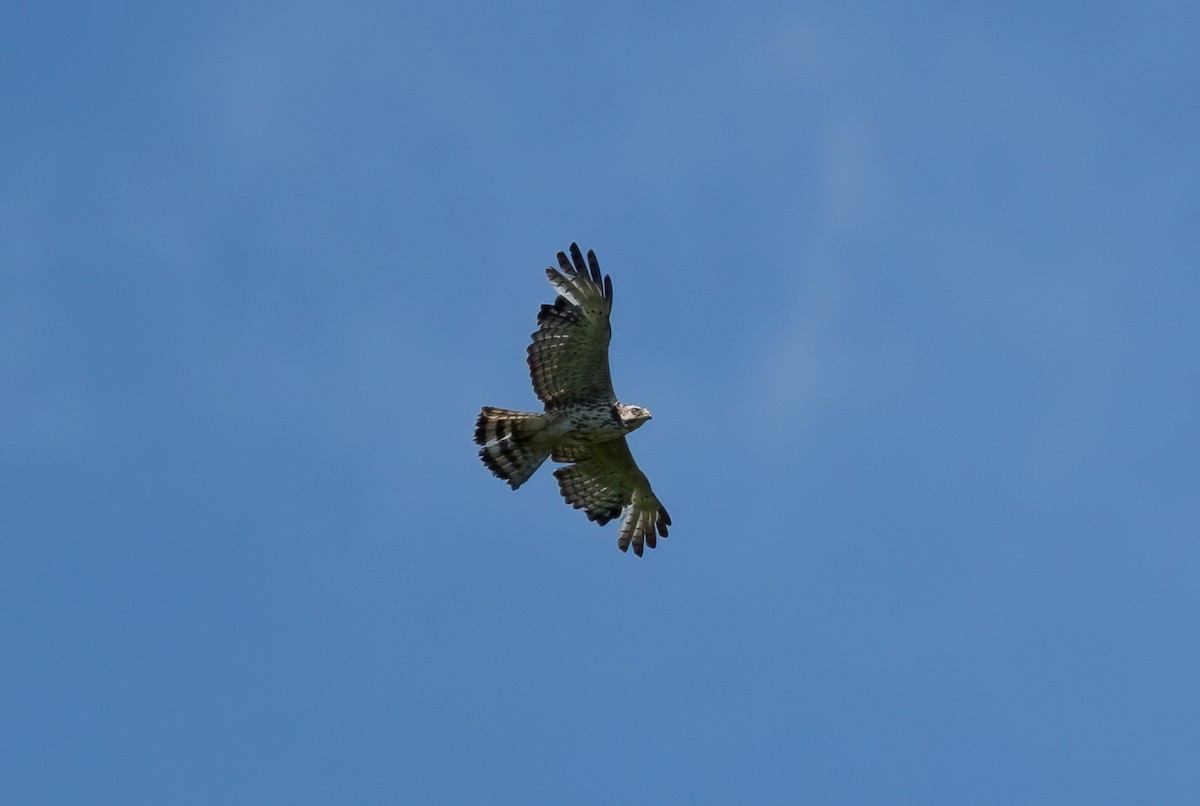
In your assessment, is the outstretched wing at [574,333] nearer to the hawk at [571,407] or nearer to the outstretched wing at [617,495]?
the hawk at [571,407]

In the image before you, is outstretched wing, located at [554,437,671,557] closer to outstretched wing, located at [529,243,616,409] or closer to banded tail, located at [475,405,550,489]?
banded tail, located at [475,405,550,489]

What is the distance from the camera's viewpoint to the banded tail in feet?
70.3

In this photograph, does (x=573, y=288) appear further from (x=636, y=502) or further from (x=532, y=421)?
(x=636, y=502)

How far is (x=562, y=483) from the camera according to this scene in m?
23.4

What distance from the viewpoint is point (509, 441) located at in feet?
70.6

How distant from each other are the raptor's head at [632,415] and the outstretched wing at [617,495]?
155cm

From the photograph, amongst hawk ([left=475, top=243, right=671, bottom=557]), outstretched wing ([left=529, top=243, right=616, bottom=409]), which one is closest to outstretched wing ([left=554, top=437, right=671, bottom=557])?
hawk ([left=475, top=243, right=671, bottom=557])

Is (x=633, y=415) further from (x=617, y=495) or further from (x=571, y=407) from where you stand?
(x=617, y=495)

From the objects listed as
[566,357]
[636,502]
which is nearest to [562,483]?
A: [636,502]

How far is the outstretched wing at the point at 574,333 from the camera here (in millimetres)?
20578

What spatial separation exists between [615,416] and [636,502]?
8.45ft

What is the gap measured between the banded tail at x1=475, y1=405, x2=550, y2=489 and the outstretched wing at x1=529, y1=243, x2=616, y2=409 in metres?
0.47

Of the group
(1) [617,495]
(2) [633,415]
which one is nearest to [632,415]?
(2) [633,415]

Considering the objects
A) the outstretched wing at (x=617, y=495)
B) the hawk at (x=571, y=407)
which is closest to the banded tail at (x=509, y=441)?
the hawk at (x=571, y=407)
